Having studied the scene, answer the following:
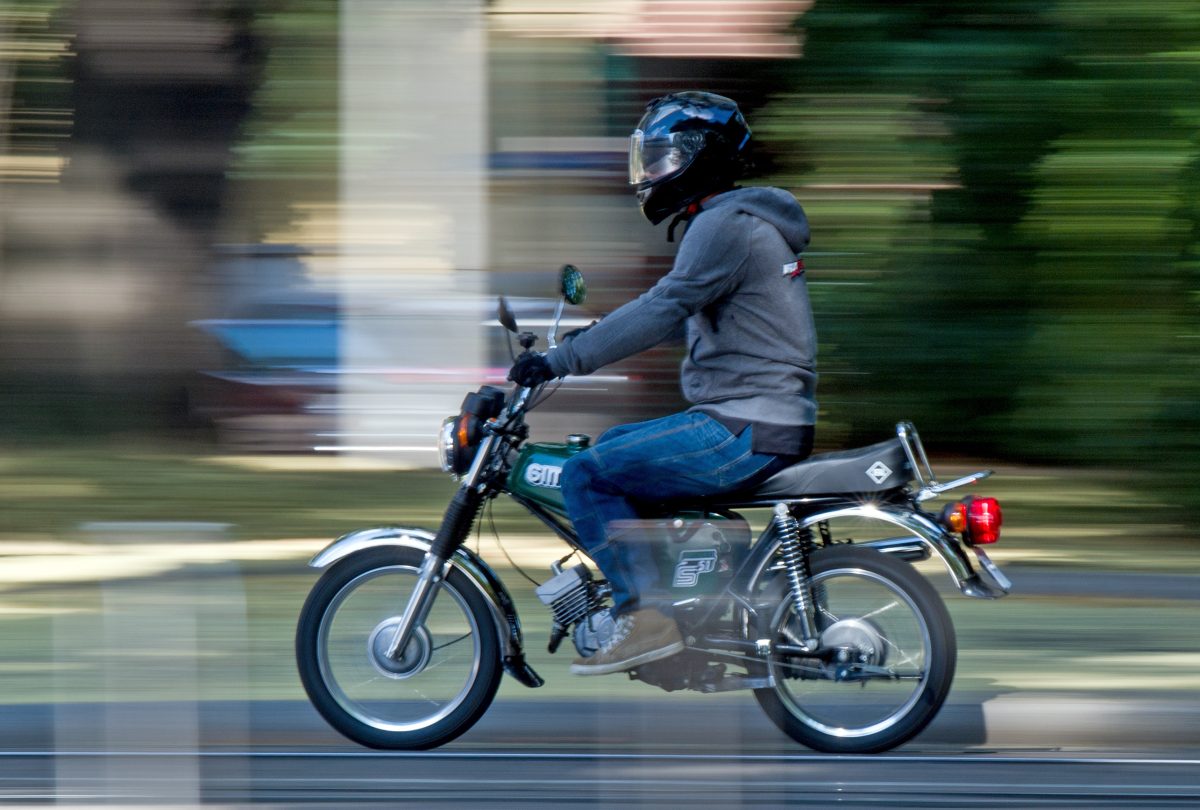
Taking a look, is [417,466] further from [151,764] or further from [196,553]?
[196,553]

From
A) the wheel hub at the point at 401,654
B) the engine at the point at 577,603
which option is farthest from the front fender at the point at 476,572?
the wheel hub at the point at 401,654

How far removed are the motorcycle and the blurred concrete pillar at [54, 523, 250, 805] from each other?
42 cm

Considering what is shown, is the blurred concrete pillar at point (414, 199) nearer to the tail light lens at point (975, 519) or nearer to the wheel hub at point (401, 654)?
the wheel hub at point (401, 654)

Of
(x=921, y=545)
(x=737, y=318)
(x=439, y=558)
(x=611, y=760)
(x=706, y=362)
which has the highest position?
(x=737, y=318)

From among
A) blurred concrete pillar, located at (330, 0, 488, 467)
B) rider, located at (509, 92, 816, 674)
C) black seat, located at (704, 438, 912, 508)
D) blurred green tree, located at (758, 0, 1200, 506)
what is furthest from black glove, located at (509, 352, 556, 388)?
blurred concrete pillar, located at (330, 0, 488, 467)

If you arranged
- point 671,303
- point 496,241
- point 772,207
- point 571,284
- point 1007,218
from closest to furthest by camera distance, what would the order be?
point 571,284, point 671,303, point 772,207, point 1007,218, point 496,241

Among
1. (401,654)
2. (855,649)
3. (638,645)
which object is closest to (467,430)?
(401,654)

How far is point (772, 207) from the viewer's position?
16.4ft

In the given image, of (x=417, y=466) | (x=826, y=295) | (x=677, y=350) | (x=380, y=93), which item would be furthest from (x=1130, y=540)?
(x=380, y=93)

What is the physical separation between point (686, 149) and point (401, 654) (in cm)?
169

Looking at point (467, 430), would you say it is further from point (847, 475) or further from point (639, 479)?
point (847, 475)

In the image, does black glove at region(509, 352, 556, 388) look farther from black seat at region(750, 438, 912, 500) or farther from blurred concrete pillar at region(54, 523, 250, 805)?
blurred concrete pillar at region(54, 523, 250, 805)

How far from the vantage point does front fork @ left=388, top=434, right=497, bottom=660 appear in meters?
5.05

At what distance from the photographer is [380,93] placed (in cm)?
1080
